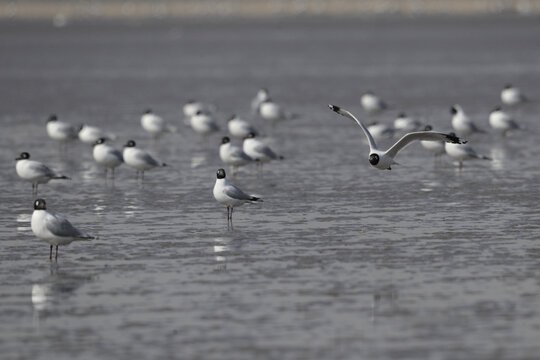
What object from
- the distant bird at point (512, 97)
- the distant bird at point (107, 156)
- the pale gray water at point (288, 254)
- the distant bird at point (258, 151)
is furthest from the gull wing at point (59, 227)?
the distant bird at point (512, 97)

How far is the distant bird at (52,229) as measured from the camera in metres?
17.0

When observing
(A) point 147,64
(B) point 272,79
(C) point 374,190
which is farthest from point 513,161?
(A) point 147,64

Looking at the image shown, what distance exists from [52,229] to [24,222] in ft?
13.4

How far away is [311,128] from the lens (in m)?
37.8

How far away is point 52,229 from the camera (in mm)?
16953

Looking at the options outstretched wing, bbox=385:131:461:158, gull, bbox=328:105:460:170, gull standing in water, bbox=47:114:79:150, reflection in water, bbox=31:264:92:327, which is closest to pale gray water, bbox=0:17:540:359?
reflection in water, bbox=31:264:92:327

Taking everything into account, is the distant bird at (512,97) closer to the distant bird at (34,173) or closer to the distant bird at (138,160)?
the distant bird at (138,160)

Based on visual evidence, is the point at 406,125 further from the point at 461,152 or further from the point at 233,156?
the point at 233,156

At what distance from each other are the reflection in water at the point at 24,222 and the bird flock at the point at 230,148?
216 centimetres

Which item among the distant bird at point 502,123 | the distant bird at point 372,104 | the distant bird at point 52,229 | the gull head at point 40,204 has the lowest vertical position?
the distant bird at point 52,229

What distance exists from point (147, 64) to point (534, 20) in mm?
82603

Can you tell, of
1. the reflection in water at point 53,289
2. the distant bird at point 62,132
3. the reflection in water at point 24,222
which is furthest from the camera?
the distant bird at point 62,132

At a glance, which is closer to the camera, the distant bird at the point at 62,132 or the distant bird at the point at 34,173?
the distant bird at the point at 34,173

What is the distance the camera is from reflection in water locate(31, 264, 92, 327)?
1439 cm
